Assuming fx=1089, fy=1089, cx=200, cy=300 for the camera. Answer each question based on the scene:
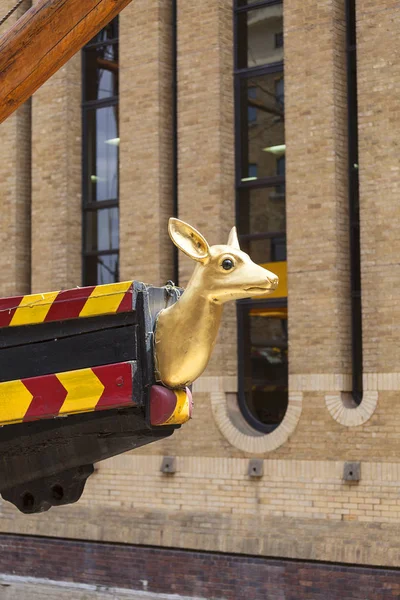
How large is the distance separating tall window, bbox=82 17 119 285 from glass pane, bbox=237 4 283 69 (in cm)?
238

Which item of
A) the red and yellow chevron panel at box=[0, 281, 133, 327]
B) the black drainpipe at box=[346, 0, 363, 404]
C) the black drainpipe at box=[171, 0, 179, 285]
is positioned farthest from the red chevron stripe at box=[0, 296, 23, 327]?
the black drainpipe at box=[171, 0, 179, 285]

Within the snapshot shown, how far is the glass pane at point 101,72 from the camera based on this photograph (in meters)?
17.2

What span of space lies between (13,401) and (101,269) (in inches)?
435

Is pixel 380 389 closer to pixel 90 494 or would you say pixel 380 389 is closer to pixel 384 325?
pixel 384 325

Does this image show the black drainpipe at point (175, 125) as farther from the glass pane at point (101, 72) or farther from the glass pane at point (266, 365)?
→ the glass pane at point (266, 365)

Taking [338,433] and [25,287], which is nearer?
[338,433]

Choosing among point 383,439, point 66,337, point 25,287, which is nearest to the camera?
point 66,337

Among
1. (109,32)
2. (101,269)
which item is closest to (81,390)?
(101,269)

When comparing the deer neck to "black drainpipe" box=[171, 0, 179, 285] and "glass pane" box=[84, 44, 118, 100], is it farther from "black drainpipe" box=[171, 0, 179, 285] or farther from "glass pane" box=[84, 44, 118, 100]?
"glass pane" box=[84, 44, 118, 100]

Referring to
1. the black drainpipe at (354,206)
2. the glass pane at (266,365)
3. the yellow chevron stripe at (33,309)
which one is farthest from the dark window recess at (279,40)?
the yellow chevron stripe at (33,309)

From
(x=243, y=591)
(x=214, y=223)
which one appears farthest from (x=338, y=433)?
(x=214, y=223)

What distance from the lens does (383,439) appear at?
13.2 m

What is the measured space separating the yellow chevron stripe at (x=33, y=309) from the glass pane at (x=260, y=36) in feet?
32.3

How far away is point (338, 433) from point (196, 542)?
8.63ft
